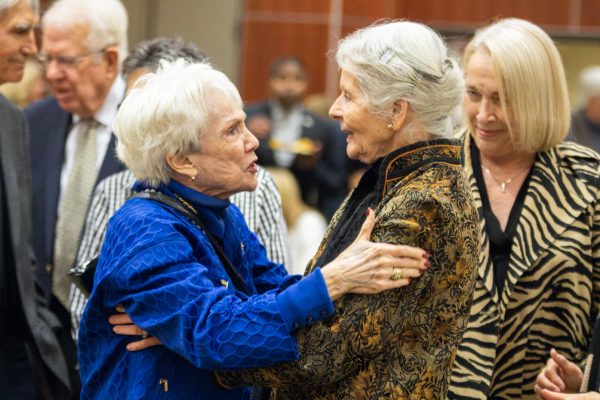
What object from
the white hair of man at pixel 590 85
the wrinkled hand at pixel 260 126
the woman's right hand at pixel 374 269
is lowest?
the wrinkled hand at pixel 260 126

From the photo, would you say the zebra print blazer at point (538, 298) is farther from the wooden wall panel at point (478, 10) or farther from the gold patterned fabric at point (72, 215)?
the wooden wall panel at point (478, 10)

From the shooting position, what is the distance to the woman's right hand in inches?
90.2

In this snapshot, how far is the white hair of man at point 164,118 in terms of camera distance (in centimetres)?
255

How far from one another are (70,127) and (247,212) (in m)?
1.09

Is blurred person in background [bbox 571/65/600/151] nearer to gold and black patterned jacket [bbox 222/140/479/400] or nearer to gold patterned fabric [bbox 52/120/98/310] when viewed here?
gold patterned fabric [bbox 52/120/98/310]

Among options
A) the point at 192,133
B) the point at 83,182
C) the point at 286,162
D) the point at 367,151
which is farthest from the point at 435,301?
the point at 286,162

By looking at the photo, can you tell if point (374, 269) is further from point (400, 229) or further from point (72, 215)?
point (72, 215)

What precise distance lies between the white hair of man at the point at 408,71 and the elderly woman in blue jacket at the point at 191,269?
0.98 ft

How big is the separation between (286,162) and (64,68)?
145 inches

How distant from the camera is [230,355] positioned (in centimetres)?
232

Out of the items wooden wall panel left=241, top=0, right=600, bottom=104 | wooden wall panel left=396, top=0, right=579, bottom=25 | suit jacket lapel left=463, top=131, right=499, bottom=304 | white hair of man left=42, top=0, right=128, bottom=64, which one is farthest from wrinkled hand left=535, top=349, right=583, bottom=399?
wooden wall panel left=396, top=0, right=579, bottom=25

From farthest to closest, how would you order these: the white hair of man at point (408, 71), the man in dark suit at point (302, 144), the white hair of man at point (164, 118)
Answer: the man in dark suit at point (302, 144)
the white hair of man at point (164, 118)
the white hair of man at point (408, 71)

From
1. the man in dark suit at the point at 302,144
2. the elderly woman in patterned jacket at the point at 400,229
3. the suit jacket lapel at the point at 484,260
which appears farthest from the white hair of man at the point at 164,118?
the man in dark suit at the point at 302,144

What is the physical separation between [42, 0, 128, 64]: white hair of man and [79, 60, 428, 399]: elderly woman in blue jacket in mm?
1611
